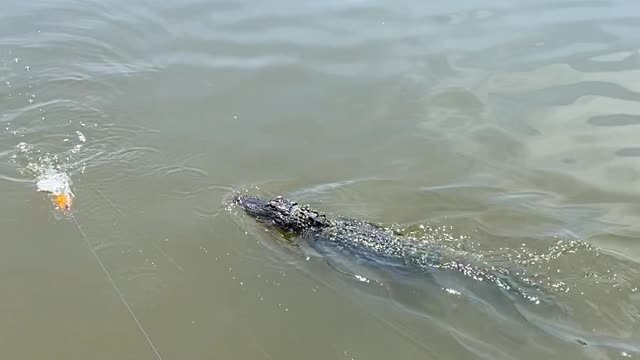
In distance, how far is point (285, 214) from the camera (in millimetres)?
5680

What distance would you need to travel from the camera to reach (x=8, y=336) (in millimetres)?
4449

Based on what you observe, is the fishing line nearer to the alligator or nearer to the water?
the water

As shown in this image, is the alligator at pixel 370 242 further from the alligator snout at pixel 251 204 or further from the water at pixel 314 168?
the water at pixel 314 168

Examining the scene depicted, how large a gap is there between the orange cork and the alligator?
5.28 feet

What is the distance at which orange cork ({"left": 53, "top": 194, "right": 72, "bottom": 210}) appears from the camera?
223 inches

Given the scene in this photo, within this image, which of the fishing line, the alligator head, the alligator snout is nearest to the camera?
the fishing line

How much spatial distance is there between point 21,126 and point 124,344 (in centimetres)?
362

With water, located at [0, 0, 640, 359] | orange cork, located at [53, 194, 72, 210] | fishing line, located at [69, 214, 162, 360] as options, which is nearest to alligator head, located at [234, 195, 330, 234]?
water, located at [0, 0, 640, 359]

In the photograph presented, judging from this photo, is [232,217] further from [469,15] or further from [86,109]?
[469,15]

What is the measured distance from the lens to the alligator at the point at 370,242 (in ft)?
17.1

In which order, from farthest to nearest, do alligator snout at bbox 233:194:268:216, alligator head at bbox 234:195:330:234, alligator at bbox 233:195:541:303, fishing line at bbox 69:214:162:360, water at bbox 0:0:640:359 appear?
1. alligator snout at bbox 233:194:268:216
2. alligator head at bbox 234:195:330:234
3. alligator at bbox 233:195:541:303
4. water at bbox 0:0:640:359
5. fishing line at bbox 69:214:162:360

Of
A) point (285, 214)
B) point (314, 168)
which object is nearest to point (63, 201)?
point (285, 214)

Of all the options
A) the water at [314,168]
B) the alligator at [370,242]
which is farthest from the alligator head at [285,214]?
the water at [314,168]

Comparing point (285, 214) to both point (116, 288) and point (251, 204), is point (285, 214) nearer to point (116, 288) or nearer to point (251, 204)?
point (251, 204)
